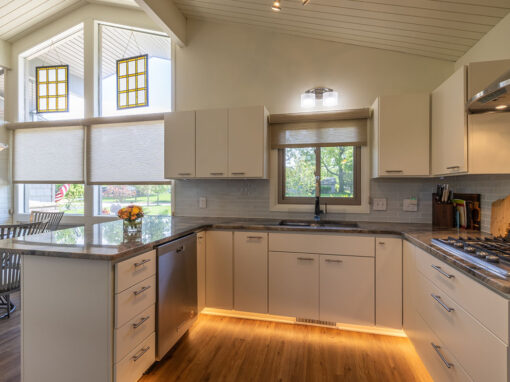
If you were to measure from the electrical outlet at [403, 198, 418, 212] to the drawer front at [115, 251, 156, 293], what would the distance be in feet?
7.83

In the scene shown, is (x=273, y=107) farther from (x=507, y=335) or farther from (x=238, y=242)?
(x=507, y=335)

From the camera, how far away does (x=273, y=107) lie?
9.46ft

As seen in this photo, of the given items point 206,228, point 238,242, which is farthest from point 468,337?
point 206,228

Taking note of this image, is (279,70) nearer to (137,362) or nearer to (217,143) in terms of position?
(217,143)

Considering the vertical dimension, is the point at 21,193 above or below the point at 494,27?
below

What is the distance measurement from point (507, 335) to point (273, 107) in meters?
2.57

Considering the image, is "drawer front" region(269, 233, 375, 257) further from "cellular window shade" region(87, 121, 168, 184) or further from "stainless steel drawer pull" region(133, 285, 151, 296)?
"cellular window shade" region(87, 121, 168, 184)

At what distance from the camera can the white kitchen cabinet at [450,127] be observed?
5.62 feet

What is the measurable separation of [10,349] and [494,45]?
4.32 m

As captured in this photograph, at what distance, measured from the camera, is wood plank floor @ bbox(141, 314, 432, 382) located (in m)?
1.70

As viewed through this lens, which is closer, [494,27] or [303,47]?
[494,27]

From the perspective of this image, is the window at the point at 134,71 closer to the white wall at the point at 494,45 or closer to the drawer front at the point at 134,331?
the drawer front at the point at 134,331

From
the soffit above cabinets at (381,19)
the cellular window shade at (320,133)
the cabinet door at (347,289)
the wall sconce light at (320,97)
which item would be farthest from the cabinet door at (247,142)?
the cabinet door at (347,289)

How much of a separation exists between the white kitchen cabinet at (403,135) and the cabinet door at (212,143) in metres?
1.49
